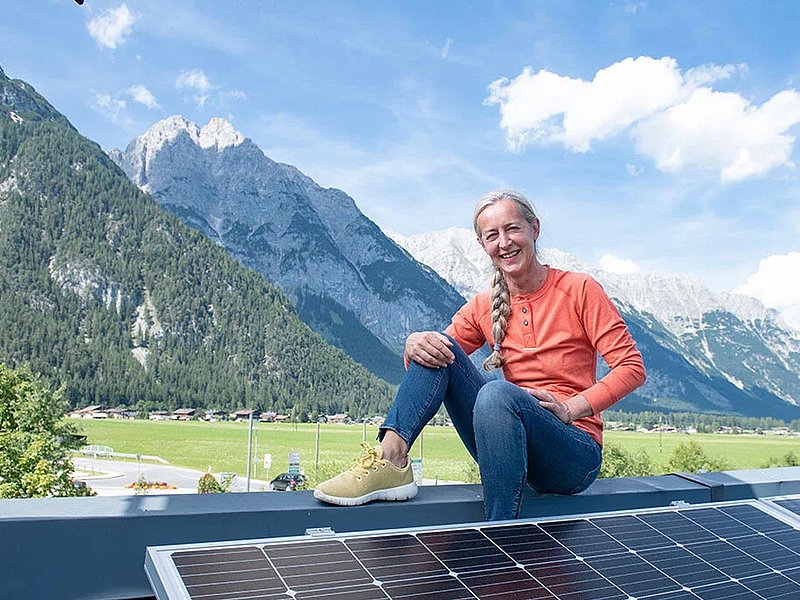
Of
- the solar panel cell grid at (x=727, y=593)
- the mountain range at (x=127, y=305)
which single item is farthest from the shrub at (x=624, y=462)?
the solar panel cell grid at (x=727, y=593)

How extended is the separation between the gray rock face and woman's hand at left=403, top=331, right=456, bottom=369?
159869 mm

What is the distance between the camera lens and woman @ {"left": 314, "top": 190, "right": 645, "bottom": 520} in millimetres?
2033

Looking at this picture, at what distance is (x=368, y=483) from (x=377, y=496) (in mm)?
55

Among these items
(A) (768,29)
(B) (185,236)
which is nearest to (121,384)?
(B) (185,236)

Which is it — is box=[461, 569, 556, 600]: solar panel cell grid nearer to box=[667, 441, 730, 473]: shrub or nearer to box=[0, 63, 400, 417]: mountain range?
box=[667, 441, 730, 473]: shrub

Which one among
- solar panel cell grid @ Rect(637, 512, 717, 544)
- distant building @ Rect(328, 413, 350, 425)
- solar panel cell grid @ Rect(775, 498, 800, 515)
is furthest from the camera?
distant building @ Rect(328, 413, 350, 425)

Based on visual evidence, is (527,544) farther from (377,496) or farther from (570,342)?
(570,342)

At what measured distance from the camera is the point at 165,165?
17162 centimetres

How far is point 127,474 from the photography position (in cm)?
6794

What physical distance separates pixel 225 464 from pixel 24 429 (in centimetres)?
3441

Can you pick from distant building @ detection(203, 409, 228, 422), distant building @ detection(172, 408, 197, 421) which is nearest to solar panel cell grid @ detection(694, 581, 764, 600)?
distant building @ detection(172, 408, 197, 421)

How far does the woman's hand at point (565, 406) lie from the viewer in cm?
212

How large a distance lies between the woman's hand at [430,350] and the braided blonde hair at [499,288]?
0.33 m

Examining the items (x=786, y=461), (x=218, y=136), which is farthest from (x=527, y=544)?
(x=218, y=136)
